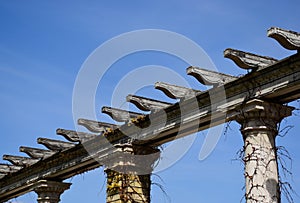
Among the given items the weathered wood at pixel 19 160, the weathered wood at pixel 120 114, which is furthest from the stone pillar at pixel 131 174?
the weathered wood at pixel 19 160

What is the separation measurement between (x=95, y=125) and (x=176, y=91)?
313 cm

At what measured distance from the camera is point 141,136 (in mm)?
10992

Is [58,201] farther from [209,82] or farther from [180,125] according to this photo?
[209,82]

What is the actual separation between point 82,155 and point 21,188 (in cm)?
385

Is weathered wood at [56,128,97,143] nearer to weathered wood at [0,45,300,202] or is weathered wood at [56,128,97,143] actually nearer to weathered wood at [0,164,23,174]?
weathered wood at [0,45,300,202]

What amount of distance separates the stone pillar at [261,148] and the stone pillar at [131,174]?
133 inches

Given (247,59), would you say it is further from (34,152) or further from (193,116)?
(34,152)

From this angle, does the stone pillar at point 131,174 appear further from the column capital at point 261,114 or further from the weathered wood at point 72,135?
the column capital at point 261,114

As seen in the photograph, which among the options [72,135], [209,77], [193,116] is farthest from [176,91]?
[72,135]

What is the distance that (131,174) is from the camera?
11.2m

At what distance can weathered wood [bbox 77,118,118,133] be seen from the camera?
12.1 meters

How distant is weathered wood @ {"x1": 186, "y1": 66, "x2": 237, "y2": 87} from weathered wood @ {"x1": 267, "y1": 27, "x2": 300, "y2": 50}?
1.35 meters

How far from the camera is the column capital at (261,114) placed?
8.23 meters

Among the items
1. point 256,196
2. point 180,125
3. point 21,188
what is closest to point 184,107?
point 180,125
